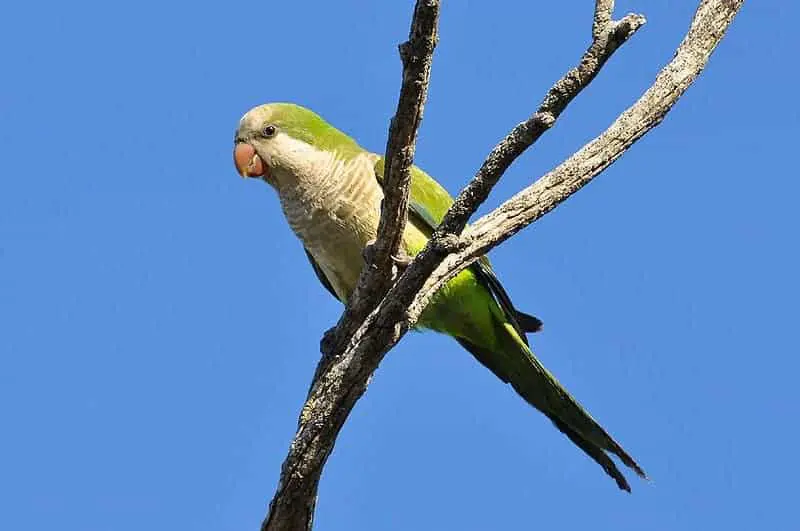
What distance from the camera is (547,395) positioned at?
19.3 ft

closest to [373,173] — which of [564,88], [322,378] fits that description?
[322,378]

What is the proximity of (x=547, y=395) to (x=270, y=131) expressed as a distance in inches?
90.5

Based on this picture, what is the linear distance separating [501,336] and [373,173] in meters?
1.24

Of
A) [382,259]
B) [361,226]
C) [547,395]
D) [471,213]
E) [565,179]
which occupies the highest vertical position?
[361,226]

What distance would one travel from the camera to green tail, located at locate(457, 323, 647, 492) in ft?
17.7

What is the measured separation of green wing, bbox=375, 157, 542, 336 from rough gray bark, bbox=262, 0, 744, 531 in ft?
4.83

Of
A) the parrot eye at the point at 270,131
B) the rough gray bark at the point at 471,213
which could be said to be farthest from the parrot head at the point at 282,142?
the rough gray bark at the point at 471,213

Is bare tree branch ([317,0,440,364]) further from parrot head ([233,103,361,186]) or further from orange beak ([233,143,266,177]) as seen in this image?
orange beak ([233,143,266,177])

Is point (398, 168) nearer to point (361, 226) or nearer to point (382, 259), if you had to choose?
point (382, 259)

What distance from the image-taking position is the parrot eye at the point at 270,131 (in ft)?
20.2

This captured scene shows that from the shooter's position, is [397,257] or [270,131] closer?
[397,257]

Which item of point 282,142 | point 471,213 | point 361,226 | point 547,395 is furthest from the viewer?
point 282,142

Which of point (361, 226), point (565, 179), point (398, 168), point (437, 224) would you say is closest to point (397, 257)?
point (398, 168)

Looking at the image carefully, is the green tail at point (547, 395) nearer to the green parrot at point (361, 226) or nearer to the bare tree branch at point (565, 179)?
the green parrot at point (361, 226)
